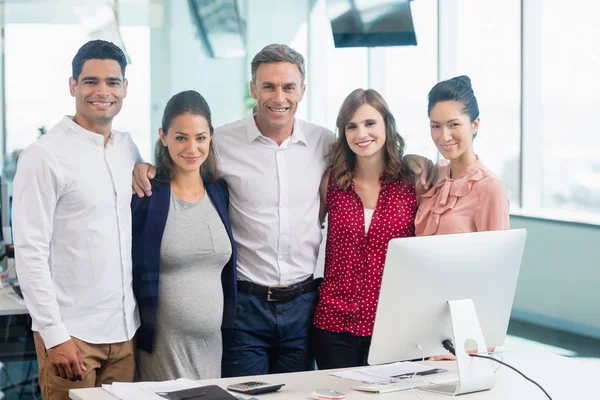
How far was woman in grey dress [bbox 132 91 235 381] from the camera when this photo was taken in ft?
8.99

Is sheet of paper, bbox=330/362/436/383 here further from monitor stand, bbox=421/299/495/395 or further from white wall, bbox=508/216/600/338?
white wall, bbox=508/216/600/338

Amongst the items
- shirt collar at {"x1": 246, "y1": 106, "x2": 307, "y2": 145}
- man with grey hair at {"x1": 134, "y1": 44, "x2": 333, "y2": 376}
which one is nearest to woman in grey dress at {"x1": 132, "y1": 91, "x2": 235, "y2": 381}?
man with grey hair at {"x1": 134, "y1": 44, "x2": 333, "y2": 376}

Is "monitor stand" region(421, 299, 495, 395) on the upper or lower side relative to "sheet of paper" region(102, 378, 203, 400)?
upper

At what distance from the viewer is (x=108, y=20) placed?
164 inches

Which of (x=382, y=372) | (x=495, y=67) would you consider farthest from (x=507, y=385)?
(x=495, y=67)

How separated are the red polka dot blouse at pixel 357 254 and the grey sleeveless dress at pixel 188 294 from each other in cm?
40

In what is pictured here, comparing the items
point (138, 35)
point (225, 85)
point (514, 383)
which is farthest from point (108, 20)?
point (514, 383)

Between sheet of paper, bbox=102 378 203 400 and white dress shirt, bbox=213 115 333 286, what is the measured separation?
2.41 ft

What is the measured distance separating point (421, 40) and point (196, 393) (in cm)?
482

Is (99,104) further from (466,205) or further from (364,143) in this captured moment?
(466,205)

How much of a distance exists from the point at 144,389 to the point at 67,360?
36cm

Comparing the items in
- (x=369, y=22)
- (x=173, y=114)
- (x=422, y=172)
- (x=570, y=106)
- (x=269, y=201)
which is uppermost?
(x=369, y=22)

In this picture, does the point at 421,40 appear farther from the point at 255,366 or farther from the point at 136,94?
the point at 255,366

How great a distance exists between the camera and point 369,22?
203 inches
